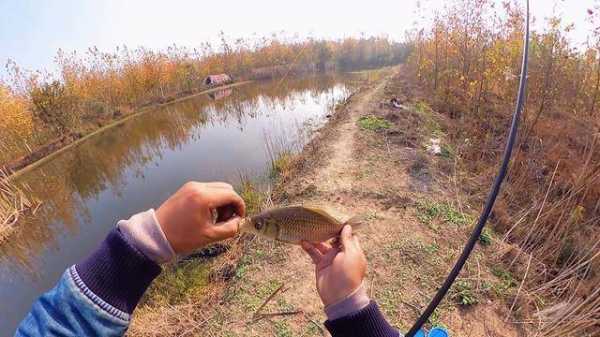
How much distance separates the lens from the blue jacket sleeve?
0.99m

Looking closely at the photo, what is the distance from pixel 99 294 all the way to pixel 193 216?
0.39m

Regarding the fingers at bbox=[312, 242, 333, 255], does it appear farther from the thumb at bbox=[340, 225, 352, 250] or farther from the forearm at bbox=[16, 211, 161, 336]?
the forearm at bbox=[16, 211, 161, 336]

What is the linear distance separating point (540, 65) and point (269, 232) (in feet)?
26.1

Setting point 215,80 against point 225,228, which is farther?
point 215,80

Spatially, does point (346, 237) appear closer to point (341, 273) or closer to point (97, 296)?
point (341, 273)

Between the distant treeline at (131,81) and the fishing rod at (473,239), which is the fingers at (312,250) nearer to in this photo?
the fishing rod at (473,239)

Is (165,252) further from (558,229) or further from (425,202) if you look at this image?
(558,229)

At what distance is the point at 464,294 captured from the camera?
329cm

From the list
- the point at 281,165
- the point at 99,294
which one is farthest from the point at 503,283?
the point at 281,165

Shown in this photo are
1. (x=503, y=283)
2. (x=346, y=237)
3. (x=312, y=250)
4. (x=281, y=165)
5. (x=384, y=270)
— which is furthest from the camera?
(x=281, y=165)

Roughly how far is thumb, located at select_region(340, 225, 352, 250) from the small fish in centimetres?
4

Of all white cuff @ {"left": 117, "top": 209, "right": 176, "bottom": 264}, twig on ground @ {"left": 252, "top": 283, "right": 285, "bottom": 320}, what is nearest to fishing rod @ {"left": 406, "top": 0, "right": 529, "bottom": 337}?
white cuff @ {"left": 117, "top": 209, "right": 176, "bottom": 264}

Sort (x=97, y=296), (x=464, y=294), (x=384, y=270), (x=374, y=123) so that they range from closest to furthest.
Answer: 1. (x=97, y=296)
2. (x=464, y=294)
3. (x=384, y=270)
4. (x=374, y=123)

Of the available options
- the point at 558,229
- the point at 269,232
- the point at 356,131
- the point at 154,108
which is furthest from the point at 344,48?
the point at 269,232
